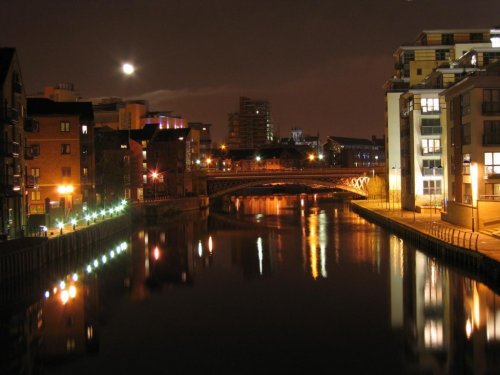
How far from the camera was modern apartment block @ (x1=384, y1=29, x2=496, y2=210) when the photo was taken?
172 feet

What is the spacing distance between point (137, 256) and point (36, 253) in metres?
10.7

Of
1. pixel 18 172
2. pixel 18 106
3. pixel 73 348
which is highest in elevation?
pixel 18 106

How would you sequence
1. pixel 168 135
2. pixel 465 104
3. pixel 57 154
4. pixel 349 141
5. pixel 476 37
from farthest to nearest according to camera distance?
pixel 349 141
pixel 168 135
pixel 476 37
pixel 57 154
pixel 465 104

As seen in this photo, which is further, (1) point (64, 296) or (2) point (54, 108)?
(2) point (54, 108)

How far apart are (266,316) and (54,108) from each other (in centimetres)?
3506

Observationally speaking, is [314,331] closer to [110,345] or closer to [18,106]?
[110,345]

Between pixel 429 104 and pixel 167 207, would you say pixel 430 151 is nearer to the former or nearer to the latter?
pixel 429 104

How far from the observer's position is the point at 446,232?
36.0 m

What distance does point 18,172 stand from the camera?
1495 inches

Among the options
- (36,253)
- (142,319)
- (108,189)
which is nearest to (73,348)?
(142,319)

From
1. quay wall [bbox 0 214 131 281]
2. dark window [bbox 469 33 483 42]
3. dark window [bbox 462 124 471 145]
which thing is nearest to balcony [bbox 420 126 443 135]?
dark window [bbox 469 33 483 42]

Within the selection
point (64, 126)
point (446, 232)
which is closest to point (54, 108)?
point (64, 126)

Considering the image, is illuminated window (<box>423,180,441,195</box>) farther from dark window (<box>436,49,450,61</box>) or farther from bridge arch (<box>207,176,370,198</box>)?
bridge arch (<box>207,176,370,198</box>)

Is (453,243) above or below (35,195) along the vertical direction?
below
